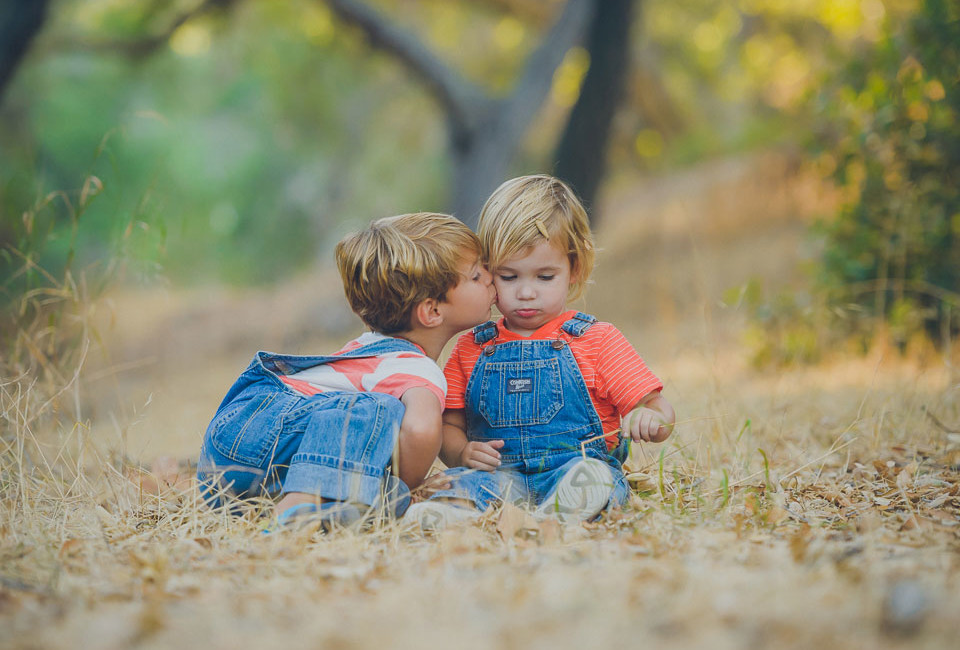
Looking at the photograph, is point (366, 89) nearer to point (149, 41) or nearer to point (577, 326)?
point (149, 41)

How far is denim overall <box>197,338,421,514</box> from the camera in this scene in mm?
2291

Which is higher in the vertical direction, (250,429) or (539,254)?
(539,254)

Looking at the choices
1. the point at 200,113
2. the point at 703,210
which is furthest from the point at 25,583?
the point at 200,113

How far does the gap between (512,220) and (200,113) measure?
67.6ft

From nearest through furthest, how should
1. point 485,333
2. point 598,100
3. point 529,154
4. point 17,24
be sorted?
1. point 485,333
2. point 17,24
3. point 598,100
4. point 529,154

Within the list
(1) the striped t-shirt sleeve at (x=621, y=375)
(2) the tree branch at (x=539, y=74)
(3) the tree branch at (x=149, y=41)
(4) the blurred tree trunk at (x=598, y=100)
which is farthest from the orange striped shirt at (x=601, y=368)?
(3) the tree branch at (x=149, y=41)

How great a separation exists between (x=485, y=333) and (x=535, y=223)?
0.40 m

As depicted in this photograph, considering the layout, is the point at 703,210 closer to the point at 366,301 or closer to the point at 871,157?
the point at 871,157

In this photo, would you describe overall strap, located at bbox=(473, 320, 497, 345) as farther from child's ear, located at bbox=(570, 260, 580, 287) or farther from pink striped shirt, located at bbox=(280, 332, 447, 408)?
child's ear, located at bbox=(570, 260, 580, 287)

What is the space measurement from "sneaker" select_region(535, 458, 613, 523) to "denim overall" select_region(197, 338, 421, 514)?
445 mm

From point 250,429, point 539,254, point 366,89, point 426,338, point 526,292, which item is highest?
point 366,89

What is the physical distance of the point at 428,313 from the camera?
8.32ft

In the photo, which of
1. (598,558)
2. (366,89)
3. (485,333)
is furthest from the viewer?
(366,89)

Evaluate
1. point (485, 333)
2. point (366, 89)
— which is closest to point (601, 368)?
point (485, 333)
